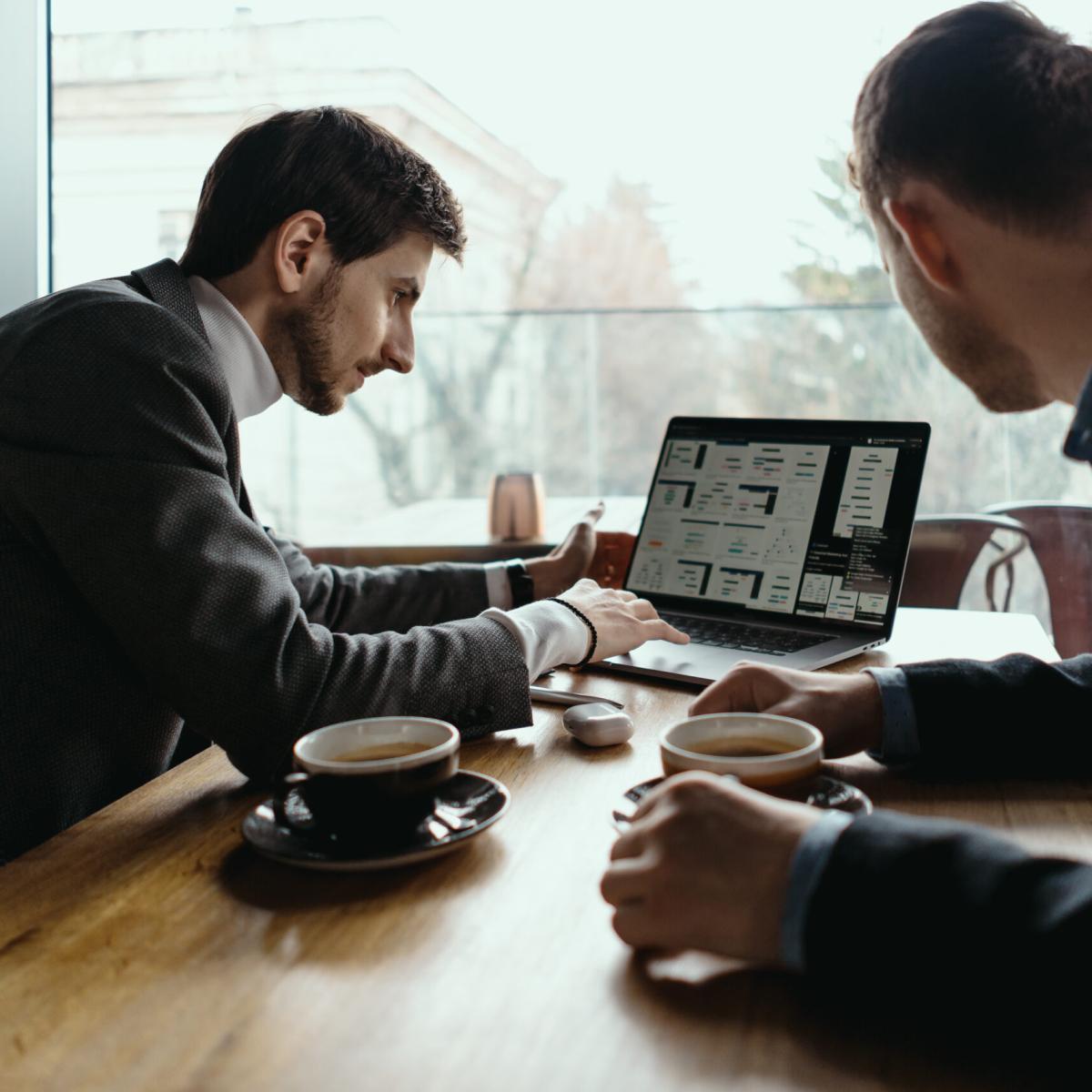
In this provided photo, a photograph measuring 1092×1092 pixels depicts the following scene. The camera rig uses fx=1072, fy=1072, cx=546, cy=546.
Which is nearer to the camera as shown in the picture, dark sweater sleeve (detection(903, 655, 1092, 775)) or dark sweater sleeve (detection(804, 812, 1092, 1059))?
dark sweater sleeve (detection(804, 812, 1092, 1059))

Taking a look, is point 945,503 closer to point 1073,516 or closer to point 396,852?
point 1073,516

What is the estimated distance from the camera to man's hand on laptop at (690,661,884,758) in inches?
35.8

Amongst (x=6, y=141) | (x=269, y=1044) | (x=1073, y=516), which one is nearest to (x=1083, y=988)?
(x=269, y=1044)

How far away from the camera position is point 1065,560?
8.70ft

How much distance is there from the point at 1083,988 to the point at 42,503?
908 millimetres

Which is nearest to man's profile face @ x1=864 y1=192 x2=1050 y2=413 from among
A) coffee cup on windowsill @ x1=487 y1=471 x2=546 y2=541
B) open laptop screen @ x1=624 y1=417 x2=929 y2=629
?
open laptop screen @ x1=624 y1=417 x2=929 y2=629

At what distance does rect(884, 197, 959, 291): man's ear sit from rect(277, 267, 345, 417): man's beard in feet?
2.34

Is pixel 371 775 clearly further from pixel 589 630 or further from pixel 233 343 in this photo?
pixel 233 343

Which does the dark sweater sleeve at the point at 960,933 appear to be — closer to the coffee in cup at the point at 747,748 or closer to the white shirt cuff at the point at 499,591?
the coffee in cup at the point at 747,748

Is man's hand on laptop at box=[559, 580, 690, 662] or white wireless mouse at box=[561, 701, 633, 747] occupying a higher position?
man's hand on laptop at box=[559, 580, 690, 662]

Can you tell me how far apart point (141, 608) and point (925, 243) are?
2.68 ft

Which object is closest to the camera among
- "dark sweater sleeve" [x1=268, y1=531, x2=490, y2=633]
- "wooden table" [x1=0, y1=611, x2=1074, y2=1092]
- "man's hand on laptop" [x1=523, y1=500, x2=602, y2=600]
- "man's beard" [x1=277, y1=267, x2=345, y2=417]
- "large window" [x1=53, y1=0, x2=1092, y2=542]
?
"wooden table" [x1=0, y1=611, x2=1074, y2=1092]

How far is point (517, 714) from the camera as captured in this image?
102 centimetres

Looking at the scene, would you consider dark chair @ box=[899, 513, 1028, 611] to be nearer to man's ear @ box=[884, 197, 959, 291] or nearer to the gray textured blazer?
man's ear @ box=[884, 197, 959, 291]
